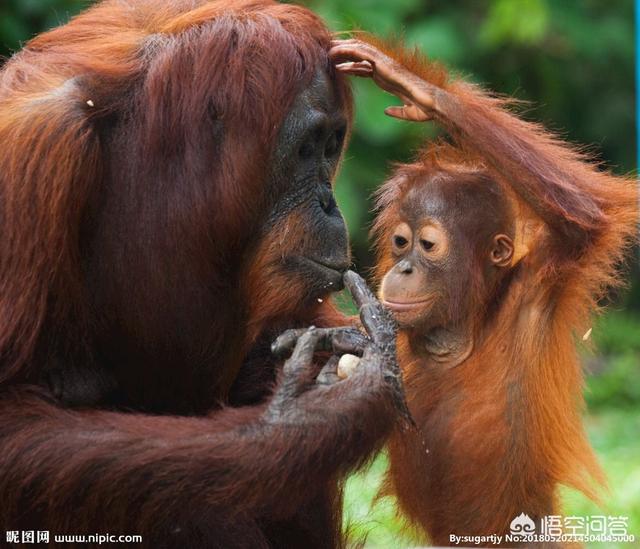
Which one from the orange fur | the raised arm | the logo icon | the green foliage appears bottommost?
the green foliage

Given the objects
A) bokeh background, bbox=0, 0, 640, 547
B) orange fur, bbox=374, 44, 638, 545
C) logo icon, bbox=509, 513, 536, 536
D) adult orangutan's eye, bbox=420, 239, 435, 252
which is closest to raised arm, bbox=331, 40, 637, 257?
orange fur, bbox=374, 44, 638, 545

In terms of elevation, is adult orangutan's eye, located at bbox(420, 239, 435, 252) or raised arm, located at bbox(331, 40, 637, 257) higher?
raised arm, located at bbox(331, 40, 637, 257)

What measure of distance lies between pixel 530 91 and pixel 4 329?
27.5 feet

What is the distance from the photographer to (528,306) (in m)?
4.52

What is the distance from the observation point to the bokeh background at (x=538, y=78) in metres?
9.09

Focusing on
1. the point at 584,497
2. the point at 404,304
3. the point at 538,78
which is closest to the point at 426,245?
the point at 404,304

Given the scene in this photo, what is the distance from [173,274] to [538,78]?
7772mm

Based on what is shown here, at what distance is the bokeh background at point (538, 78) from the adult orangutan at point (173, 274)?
3793 millimetres

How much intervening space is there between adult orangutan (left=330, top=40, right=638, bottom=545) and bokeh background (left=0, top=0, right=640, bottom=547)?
2.79 m

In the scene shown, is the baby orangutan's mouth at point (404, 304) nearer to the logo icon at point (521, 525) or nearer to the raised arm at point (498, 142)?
the raised arm at point (498, 142)

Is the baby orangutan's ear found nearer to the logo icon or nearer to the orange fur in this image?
the orange fur

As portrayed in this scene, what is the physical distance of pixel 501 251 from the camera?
4.66 meters

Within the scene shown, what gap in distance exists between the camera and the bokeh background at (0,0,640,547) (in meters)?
9.09

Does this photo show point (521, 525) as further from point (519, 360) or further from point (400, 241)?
point (400, 241)
